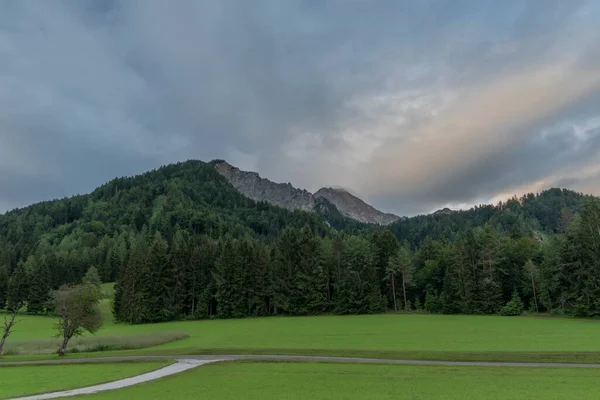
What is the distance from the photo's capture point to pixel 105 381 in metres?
23.2

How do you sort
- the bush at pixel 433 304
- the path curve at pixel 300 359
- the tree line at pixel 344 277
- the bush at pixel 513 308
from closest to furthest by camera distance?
1. the path curve at pixel 300 359
2. the bush at pixel 513 308
3. the tree line at pixel 344 277
4. the bush at pixel 433 304

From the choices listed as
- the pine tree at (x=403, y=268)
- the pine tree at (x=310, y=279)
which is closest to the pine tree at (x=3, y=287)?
the pine tree at (x=310, y=279)

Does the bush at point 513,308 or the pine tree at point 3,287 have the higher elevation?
the pine tree at point 3,287

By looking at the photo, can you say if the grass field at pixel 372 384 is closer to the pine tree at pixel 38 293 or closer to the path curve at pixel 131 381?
the path curve at pixel 131 381

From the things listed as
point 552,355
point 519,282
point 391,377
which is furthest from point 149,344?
point 519,282

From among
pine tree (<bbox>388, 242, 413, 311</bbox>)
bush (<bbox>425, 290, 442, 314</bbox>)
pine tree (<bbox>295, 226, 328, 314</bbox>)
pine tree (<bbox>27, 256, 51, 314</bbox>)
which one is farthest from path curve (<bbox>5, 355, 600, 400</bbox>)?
pine tree (<bbox>27, 256, 51, 314</bbox>)

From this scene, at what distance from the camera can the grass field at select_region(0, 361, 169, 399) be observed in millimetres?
21250

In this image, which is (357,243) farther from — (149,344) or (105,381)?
(105,381)

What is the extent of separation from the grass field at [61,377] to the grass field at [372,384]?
13.8 ft

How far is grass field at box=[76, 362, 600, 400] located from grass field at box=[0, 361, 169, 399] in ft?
13.8

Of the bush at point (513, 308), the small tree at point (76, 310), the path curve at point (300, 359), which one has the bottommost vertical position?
the bush at point (513, 308)

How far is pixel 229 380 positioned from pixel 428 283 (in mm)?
74076

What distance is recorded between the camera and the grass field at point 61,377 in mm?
21250

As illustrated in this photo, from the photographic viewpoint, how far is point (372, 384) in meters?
19.5
